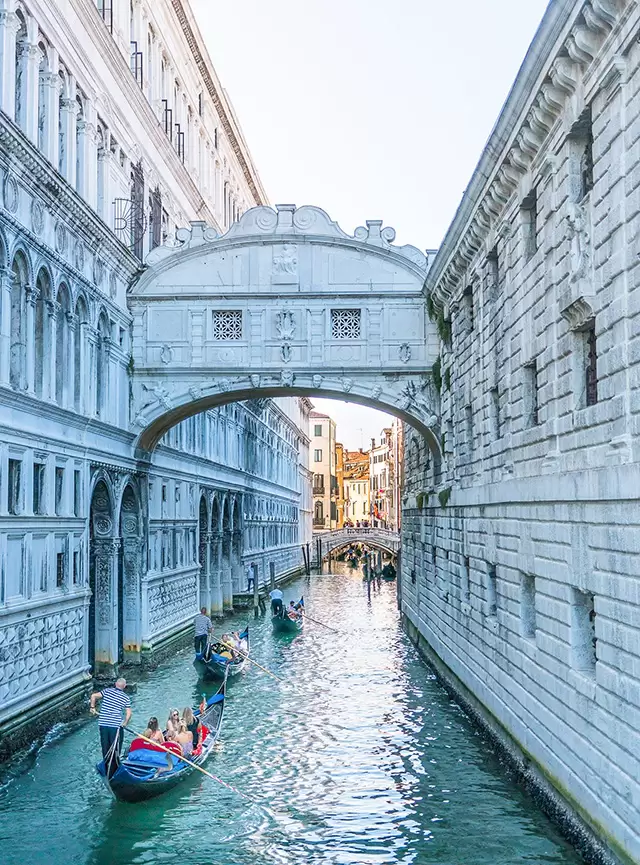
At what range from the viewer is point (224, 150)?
3706 cm

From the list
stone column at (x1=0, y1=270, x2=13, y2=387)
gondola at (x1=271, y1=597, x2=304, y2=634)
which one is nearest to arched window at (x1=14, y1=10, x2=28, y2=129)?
stone column at (x1=0, y1=270, x2=13, y2=387)

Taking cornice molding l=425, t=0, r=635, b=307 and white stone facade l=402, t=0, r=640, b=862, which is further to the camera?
cornice molding l=425, t=0, r=635, b=307

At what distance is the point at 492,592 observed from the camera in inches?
671

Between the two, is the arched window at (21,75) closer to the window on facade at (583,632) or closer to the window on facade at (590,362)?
the window on facade at (590,362)

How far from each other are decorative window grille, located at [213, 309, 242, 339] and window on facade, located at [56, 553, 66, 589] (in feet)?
21.8

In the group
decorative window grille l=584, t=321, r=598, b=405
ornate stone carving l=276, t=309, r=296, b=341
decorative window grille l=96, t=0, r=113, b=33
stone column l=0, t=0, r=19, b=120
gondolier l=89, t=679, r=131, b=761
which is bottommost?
gondolier l=89, t=679, r=131, b=761

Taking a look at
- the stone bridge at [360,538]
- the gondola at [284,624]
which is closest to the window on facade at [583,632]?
the gondola at [284,624]

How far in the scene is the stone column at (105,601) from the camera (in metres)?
21.4

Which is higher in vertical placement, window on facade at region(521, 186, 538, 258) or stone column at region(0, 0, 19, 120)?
stone column at region(0, 0, 19, 120)

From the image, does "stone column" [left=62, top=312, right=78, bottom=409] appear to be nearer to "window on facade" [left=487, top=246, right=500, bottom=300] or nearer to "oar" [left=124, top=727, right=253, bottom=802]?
"oar" [left=124, top=727, right=253, bottom=802]

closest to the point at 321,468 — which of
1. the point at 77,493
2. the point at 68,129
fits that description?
the point at 77,493

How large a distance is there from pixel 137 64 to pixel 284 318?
6.50 metres

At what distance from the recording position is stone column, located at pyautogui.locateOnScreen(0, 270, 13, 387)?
592 inches

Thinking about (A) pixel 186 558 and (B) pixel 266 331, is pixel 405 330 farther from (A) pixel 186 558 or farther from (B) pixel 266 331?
(A) pixel 186 558
